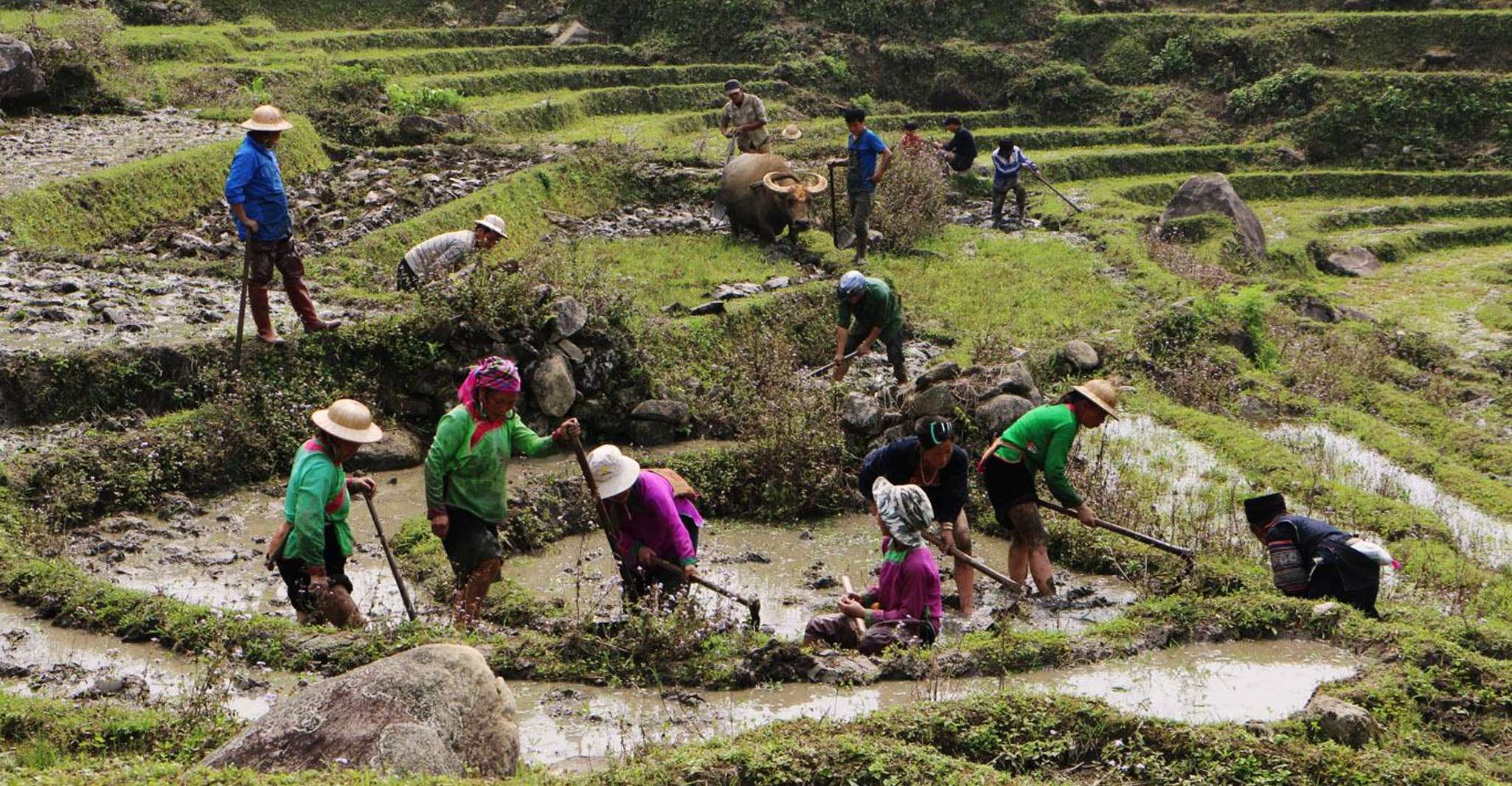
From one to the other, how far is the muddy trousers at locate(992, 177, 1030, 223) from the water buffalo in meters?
3.74

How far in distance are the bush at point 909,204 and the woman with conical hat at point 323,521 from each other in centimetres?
1158

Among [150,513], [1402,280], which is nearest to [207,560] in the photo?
[150,513]

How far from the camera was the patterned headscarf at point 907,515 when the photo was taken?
7723 millimetres

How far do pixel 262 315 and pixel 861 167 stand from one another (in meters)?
7.92

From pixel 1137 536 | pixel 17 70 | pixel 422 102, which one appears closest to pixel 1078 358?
pixel 1137 536

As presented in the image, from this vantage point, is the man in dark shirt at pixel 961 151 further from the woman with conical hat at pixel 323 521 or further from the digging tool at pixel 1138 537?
the woman with conical hat at pixel 323 521

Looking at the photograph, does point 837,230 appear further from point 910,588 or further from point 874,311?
point 910,588

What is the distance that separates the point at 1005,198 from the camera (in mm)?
21500

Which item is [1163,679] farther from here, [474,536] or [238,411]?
[238,411]

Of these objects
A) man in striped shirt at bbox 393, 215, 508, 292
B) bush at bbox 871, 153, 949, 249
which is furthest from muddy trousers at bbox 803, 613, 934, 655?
bush at bbox 871, 153, 949, 249

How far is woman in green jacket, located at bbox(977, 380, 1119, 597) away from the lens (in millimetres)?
9141

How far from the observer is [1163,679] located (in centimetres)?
798

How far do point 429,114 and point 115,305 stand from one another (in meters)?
10.4

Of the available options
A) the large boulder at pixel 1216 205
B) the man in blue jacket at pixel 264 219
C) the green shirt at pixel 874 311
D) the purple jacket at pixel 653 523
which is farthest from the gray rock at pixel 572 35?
the purple jacket at pixel 653 523
